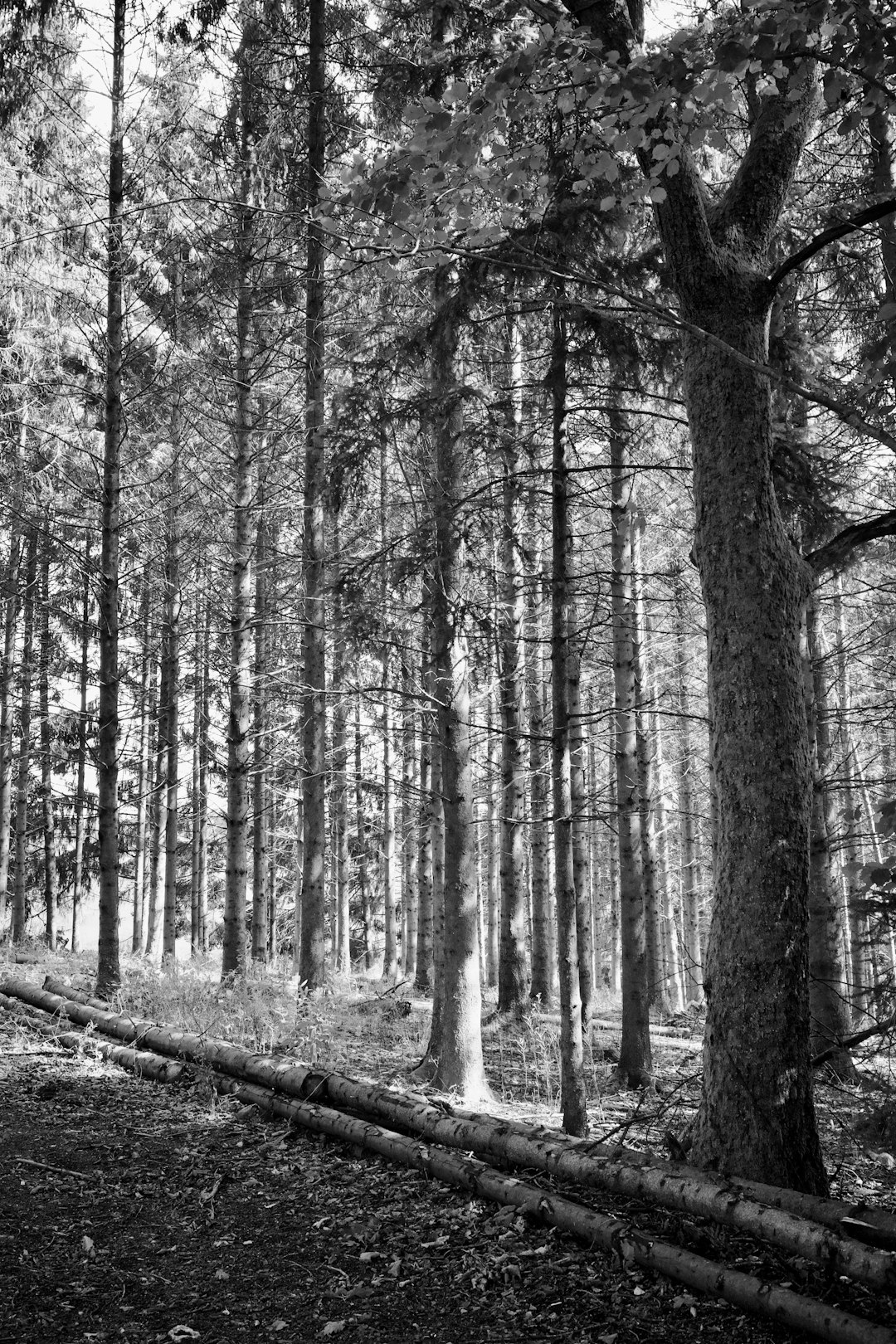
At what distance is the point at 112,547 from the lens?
1071 centimetres

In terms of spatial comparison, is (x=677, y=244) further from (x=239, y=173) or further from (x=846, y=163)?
(x=239, y=173)

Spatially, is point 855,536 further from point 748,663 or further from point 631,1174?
point 631,1174

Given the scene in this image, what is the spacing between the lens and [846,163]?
33.7ft

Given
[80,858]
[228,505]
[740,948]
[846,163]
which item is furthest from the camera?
[80,858]

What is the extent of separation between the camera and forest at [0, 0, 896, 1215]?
4.64m

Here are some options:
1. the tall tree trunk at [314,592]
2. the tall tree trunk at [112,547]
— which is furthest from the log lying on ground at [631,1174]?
the tall tree trunk at [314,592]

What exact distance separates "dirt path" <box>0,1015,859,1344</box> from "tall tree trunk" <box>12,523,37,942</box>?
11726 millimetres

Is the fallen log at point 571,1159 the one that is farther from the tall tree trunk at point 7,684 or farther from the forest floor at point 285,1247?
the tall tree trunk at point 7,684

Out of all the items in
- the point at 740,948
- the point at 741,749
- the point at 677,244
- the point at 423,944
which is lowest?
the point at 423,944

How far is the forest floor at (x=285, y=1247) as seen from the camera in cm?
381

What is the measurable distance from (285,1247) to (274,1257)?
0.11 metres

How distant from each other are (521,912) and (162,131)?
11.6 metres

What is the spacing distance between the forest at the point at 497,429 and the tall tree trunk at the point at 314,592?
57 millimetres

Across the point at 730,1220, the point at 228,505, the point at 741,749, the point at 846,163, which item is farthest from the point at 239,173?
the point at 730,1220
